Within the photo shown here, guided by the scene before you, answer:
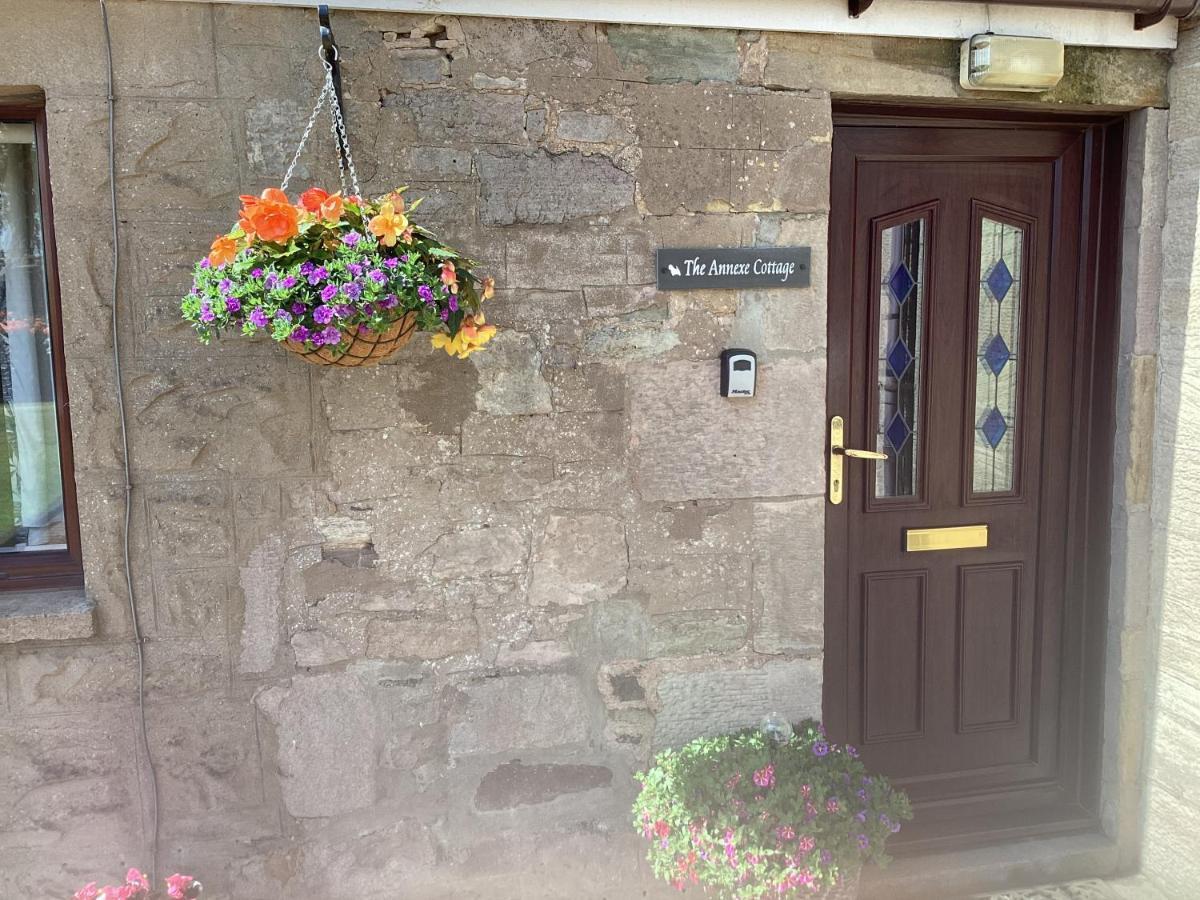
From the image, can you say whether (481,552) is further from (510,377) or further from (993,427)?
(993,427)

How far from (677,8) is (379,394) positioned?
1.37 m

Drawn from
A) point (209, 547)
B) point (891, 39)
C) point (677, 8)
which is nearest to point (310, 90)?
point (677, 8)

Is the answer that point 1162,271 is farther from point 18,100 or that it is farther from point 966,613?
point 18,100

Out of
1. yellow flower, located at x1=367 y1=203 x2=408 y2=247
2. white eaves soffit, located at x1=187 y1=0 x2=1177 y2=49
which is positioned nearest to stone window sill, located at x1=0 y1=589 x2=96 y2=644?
yellow flower, located at x1=367 y1=203 x2=408 y2=247

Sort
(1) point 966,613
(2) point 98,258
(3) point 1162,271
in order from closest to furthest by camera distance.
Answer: (2) point 98,258 → (3) point 1162,271 → (1) point 966,613

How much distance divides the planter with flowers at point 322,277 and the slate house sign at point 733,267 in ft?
2.55

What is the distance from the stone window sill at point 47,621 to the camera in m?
2.43

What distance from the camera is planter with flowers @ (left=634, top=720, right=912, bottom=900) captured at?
2379 millimetres

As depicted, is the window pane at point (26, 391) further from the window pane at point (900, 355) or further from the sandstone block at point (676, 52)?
the window pane at point (900, 355)

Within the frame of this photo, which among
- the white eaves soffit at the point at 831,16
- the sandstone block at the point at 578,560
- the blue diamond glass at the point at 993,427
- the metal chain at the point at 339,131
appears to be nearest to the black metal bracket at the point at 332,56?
the metal chain at the point at 339,131

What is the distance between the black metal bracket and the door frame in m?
1.49

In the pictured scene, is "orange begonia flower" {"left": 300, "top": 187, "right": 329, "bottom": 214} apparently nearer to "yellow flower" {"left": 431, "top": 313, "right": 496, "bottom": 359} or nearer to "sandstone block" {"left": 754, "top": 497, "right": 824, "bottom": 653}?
"yellow flower" {"left": 431, "top": 313, "right": 496, "bottom": 359}

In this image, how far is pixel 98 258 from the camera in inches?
94.6

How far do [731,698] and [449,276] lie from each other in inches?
62.1
